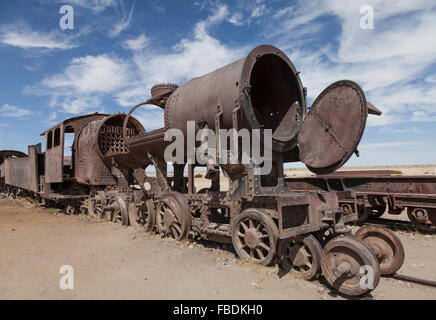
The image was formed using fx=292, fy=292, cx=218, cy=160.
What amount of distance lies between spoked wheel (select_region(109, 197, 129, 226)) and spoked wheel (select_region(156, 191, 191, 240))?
7.44ft

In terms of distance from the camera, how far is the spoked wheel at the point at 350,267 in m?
3.43

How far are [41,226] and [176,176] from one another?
456 cm

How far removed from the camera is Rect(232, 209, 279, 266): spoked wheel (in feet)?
14.1

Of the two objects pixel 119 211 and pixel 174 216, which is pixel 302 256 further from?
pixel 119 211

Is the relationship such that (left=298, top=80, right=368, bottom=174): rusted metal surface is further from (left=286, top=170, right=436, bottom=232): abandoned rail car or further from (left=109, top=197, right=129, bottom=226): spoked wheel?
(left=109, top=197, right=129, bottom=226): spoked wheel

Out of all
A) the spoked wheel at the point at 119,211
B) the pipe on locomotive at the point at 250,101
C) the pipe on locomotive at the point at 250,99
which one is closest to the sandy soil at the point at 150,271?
→ the spoked wheel at the point at 119,211

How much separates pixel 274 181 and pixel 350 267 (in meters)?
2.39

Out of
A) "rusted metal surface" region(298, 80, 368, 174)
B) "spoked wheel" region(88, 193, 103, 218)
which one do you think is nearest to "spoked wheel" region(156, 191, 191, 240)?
"rusted metal surface" region(298, 80, 368, 174)

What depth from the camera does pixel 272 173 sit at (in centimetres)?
568

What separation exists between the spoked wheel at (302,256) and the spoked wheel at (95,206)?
24.3ft

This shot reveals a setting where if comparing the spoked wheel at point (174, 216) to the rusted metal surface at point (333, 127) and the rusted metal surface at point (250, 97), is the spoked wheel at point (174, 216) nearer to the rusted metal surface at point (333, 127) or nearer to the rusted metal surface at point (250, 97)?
the rusted metal surface at point (250, 97)

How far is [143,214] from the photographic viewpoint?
7.81m

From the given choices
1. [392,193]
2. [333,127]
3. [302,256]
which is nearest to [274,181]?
[333,127]
